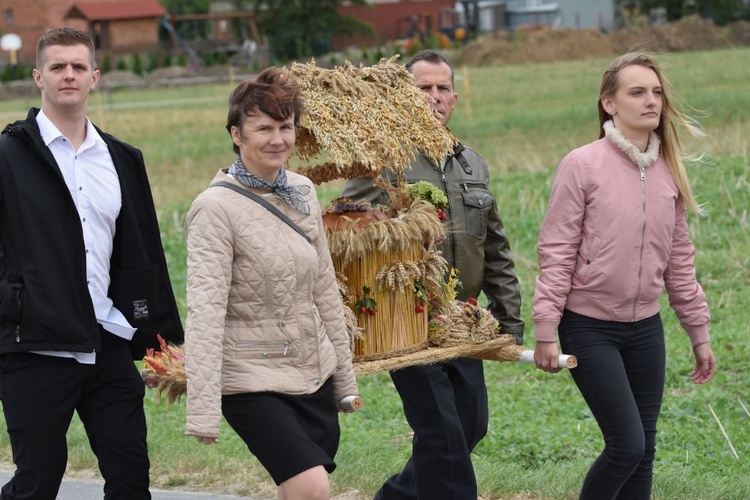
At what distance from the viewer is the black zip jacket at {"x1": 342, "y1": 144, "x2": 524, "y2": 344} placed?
5.16 meters

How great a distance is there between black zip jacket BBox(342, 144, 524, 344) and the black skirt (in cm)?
132

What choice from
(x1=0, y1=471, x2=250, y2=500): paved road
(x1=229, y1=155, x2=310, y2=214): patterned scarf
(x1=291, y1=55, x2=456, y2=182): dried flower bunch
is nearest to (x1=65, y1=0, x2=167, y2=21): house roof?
(x1=0, y1=471, x2=250, y2=500): paved road

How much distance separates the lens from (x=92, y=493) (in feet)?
20.2

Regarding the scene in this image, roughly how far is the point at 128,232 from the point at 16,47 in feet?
230

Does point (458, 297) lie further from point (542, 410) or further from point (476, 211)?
point (542, 410)

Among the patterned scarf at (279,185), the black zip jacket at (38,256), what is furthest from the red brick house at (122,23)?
the patterned scarf at (279,185)

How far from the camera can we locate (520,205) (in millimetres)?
14312

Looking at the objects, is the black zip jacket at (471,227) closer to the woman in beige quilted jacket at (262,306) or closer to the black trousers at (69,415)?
the woman in beige quilted jacket at (262,306)

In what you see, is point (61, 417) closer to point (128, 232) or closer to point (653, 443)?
point (128, 232)

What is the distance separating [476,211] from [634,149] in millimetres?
846

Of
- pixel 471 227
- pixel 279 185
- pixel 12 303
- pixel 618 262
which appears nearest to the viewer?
pixel 279 185

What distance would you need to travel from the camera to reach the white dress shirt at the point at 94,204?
4465 mm

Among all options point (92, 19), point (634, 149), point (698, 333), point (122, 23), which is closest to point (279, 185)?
point (634, 149)

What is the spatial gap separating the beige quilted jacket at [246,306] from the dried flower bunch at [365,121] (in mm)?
455
